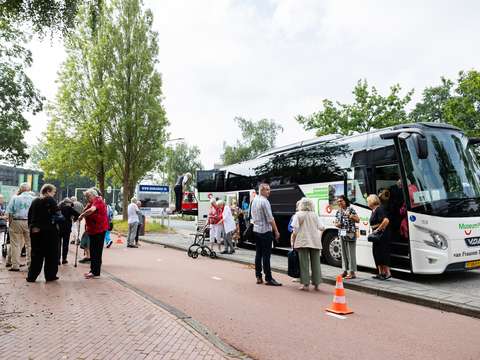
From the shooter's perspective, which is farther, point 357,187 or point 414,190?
point 357,187

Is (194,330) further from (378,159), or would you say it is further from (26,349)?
(378,159)

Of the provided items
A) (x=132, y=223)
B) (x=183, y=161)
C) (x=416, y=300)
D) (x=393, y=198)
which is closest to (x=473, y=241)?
(x=393, y=198)

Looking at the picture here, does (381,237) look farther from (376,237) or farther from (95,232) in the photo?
(95,232)

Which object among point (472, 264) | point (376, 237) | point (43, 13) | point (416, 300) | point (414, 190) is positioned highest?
point (43, 13)

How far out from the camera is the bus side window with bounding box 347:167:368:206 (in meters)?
9.28

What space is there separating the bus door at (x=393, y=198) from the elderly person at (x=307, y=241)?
194cm

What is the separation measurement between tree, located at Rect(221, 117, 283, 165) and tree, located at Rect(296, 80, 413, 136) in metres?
24.2

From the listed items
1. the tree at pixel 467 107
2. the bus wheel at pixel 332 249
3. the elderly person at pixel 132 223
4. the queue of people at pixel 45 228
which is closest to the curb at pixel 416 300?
the bus wheel at pixel 332 249

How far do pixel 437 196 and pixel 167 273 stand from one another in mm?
5931

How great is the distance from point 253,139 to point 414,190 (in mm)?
49800

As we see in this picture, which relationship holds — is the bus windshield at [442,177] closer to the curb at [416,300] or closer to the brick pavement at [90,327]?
the curb at [416,300]

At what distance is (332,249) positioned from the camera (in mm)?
10203

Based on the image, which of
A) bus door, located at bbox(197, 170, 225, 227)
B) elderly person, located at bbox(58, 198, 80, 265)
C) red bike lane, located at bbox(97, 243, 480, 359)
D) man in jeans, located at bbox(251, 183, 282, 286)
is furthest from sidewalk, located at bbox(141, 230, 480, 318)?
bus door, located at bbox(197, 170, 225, 227)

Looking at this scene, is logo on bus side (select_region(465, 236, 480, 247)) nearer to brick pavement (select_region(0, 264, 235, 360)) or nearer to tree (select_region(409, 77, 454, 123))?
brick pavement (select_region(0, 264, 235, 360))
